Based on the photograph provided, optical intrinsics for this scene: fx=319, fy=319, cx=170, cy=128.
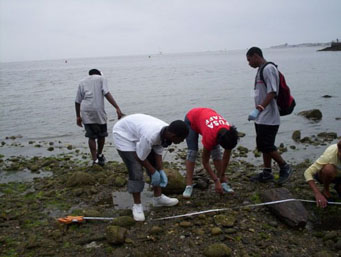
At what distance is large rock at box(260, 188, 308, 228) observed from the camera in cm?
398

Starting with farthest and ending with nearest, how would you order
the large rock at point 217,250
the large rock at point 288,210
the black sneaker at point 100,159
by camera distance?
the black sneaker at point 100,159
the large rock at point 288,210
the large rock at point 217,250

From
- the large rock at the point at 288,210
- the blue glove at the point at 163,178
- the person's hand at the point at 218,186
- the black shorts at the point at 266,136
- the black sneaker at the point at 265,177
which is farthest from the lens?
the black sneaker at the point at 265,177

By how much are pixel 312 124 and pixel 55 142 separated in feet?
30.3

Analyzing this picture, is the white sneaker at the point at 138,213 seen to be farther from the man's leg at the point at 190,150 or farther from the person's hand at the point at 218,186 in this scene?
the person's hand at the point at 218,186

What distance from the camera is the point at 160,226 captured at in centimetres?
413

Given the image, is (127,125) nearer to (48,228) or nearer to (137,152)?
(137,152)

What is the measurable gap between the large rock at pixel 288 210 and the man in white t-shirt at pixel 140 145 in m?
1.53

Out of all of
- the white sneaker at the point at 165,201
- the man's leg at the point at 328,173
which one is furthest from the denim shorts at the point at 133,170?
the man's leg at the point at 328,173

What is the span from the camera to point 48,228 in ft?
14.0

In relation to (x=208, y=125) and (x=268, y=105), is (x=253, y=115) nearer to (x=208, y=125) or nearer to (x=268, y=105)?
(x=268, y=105)

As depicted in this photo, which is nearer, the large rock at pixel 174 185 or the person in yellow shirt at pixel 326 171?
the person in yellow shirt at pixel 326 171

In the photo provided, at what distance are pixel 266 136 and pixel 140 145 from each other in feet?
7.35

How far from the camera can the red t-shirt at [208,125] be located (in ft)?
13.8

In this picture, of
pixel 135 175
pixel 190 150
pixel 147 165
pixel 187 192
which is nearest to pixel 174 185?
pixel 187 192
